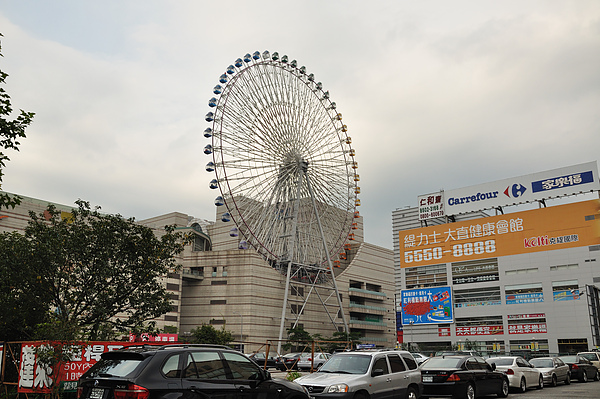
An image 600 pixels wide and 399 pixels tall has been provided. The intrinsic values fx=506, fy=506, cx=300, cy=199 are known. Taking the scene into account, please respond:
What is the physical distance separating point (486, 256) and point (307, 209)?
139 feet

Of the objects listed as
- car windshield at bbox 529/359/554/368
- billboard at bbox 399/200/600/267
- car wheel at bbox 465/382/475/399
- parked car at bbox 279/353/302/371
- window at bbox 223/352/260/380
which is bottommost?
parked car at bbox 279/353/302/371

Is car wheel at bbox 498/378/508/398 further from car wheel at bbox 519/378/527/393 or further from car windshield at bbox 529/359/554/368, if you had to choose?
car windshield at bbox 529/359/554/368

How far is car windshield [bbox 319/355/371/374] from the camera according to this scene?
42.4 feet

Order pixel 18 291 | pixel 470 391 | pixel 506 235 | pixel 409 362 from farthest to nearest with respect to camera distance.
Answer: pixel 506 235 → pixel 18 291 → pixel 470 391 → pixel 409 362

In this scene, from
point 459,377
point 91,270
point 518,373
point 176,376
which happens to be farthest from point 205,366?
point 518,373

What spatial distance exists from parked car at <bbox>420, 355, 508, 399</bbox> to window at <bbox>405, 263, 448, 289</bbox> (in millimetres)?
73713

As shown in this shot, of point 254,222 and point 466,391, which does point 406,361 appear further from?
point 254,222

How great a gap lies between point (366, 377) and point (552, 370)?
15.8m

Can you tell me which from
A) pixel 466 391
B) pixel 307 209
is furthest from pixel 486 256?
pixel 466 391

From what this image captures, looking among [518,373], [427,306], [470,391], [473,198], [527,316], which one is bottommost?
[470,391]

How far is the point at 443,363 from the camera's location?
657 inches

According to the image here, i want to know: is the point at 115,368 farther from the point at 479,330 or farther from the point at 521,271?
the point at 479,330

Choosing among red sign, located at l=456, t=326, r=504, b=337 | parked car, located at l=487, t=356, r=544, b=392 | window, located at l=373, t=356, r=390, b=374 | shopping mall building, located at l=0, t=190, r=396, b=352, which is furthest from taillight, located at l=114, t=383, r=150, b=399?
red sign, located at l=456, t=326, r=504, b=337

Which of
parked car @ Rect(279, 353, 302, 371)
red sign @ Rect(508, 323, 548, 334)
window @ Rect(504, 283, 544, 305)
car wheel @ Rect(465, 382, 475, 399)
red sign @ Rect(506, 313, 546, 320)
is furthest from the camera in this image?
window @ Rect(504, 283, 544, 305)
